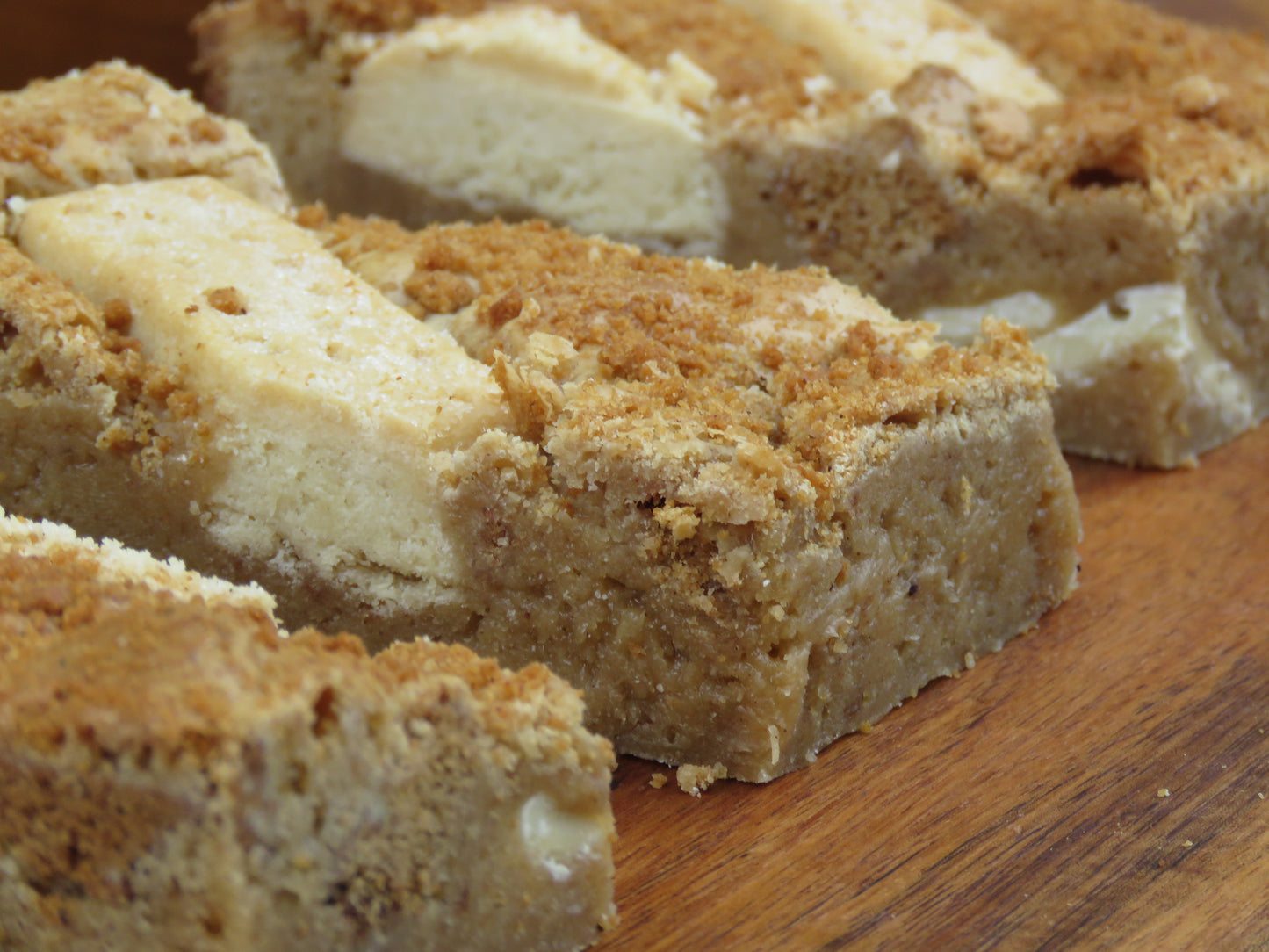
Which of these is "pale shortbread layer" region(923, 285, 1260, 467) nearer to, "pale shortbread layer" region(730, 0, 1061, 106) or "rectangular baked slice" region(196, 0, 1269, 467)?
"rectangular baked slice" region(196, 0, 1269, 467)

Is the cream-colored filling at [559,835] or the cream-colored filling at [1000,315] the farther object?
the cream-colored filling at [1000,315]

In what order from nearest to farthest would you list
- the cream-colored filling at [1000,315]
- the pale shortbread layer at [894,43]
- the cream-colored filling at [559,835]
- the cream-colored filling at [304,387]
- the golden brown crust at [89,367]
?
1. the cream-colored filling at [559,835]
2. the cream-colored filling at [304,387]
3. the golden brown crust at [89,367]
4. the cream-colored filling at [1000,315]
5. the pale shortbread layer at [894,43]

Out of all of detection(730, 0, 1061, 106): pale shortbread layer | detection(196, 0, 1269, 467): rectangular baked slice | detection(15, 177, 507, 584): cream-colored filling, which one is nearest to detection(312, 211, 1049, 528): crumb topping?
detection(15, 177, 507, 584): cream-colored filling

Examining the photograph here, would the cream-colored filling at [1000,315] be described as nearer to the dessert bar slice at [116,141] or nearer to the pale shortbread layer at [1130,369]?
the pale shortbread layer at [1130,369]

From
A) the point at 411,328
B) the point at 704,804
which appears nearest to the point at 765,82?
the point at 411,328

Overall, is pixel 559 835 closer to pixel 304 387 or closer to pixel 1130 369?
pixel 304 387

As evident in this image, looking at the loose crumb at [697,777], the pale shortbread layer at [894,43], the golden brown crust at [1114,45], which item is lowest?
the loose crumb at [697,777]

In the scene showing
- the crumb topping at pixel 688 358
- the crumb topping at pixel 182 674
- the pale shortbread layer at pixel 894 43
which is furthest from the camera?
the pale shortbread layer at pixel 894 43

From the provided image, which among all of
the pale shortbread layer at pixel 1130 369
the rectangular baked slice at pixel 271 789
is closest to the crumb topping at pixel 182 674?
the rectangular baked slice at pixel 271 789
